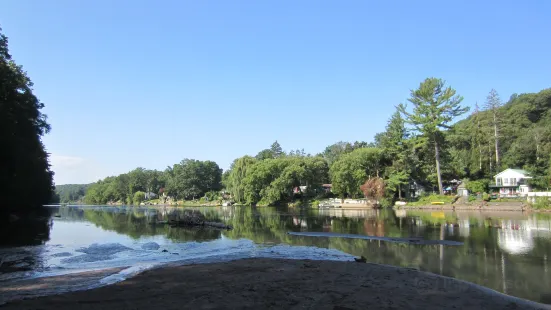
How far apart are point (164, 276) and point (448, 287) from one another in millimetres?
9346

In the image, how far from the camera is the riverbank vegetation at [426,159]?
68688 mm

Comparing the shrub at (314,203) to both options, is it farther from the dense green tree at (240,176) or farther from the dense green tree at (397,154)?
the dense green tree at (240,176)

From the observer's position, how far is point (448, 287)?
1162cm

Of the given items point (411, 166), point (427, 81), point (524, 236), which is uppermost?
point (427, 81)

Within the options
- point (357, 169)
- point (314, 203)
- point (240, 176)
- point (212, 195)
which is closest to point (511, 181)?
point (357, 169)

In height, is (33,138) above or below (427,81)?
below

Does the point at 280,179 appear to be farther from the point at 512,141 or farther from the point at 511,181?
the point at 512,141

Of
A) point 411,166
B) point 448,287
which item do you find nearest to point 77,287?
point 448,287

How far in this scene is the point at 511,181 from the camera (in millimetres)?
67125

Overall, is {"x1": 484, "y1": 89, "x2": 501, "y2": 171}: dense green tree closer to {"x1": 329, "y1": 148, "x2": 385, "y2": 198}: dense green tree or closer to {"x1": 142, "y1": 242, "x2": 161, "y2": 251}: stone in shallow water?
{"x1": 329, "y1": 148, "x2": 385, "y2": 198}: dense green tree

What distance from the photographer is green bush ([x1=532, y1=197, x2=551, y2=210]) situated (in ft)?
159

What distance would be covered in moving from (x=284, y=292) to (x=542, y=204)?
170ft

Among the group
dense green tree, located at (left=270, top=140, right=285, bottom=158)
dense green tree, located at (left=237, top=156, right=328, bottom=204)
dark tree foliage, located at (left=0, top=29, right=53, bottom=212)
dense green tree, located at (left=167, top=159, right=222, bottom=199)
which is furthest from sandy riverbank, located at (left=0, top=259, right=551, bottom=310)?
dense green tree, located at (left=270, top=140, right=285, bottom=158)

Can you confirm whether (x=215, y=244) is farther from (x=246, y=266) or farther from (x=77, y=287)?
(x=77, y=287)
